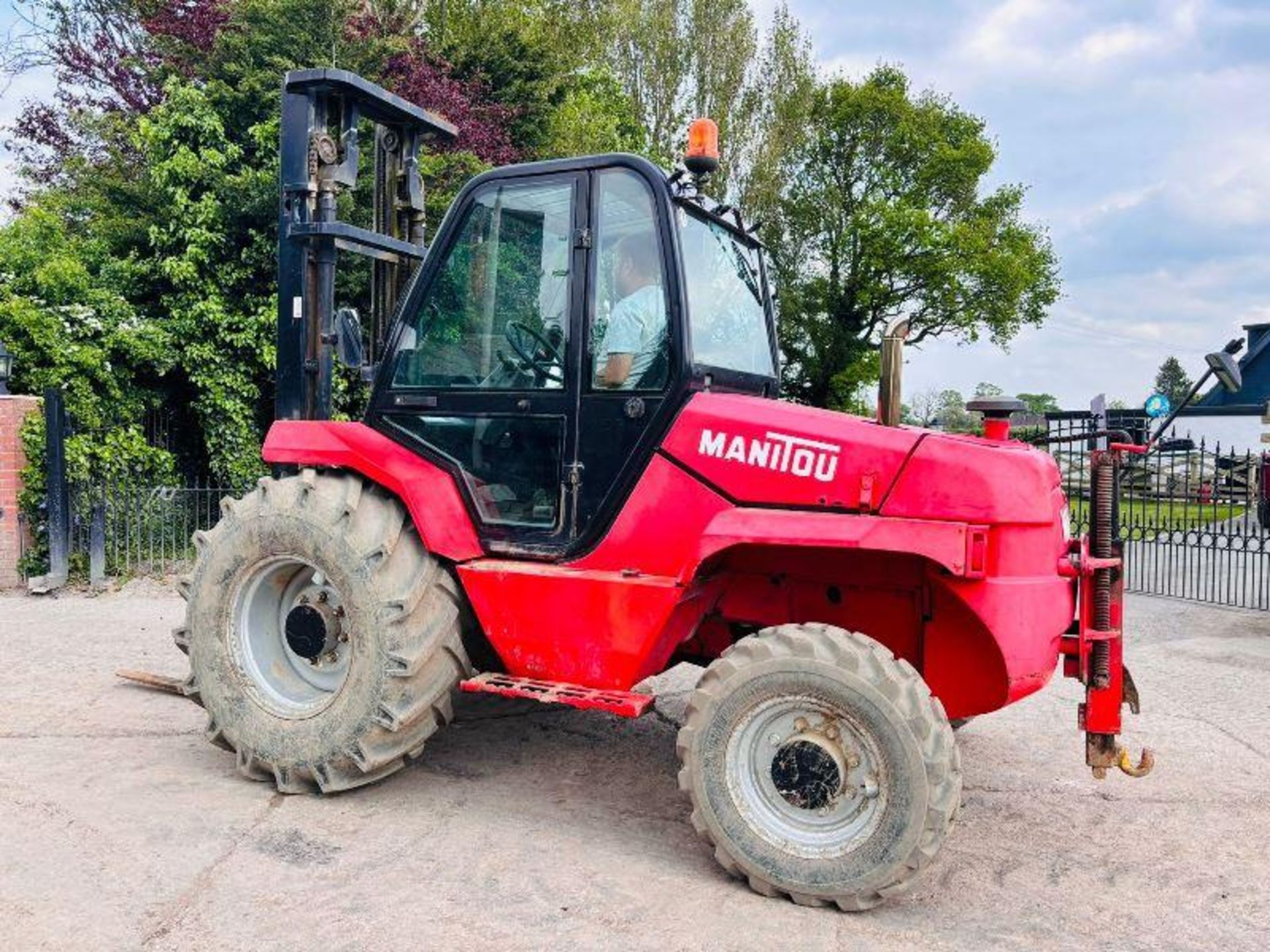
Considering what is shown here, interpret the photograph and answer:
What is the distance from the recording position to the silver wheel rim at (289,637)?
4.24 meters

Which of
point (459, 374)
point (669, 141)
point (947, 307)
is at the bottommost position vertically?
point (459, 374)

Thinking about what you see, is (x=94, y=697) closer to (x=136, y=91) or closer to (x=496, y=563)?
(x=496, y=563)

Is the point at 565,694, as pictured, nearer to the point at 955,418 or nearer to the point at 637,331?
the point at 637,331

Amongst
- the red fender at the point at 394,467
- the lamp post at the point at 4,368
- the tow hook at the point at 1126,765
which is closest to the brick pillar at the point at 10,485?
the lamp post at the point at 4,368

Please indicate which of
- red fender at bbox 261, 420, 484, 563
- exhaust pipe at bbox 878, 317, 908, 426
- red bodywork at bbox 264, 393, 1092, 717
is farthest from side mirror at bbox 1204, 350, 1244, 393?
red fender at bbox 261, 420, 484, 563

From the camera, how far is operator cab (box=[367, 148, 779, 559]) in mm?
3816

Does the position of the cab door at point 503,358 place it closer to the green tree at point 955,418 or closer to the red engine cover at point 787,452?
the red engine cover at point 787,452

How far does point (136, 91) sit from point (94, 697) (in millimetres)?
12467

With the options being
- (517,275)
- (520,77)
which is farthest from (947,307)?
(517,275)

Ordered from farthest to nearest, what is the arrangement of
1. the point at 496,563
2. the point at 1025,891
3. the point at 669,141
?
the point at 669,141 < the point at 496,563 < the point at 1025,891

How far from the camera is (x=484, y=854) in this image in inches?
144

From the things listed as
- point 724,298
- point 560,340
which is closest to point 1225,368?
point 724,298

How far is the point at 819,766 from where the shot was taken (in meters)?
3.35

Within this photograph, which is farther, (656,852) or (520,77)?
(520,77)
